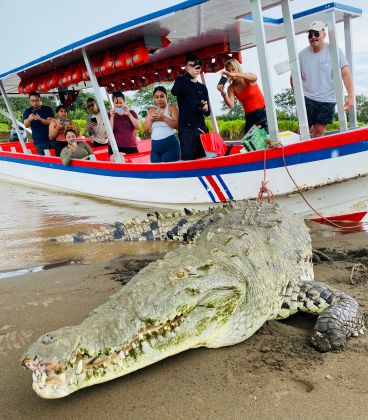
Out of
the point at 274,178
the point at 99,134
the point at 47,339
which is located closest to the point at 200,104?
the point at 274,178

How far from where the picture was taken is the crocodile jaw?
158cm

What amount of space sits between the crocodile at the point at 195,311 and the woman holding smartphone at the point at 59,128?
5.93 meters

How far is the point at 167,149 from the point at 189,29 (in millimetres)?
1776

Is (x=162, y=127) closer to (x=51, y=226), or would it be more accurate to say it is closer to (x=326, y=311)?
(x=51, y=226)

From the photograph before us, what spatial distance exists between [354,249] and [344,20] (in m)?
3.96

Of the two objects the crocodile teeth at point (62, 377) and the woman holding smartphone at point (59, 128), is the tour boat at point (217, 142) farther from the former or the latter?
the crocodile teeth at point (62, 377)

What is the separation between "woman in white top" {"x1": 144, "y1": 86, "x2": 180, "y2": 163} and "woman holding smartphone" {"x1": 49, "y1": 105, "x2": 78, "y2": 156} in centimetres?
259

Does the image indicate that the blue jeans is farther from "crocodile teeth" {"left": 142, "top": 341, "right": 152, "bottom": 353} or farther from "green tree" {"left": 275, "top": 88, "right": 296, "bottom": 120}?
"green tree" {"left": 275, "top": 88, "right": 296, "bottom": 120}

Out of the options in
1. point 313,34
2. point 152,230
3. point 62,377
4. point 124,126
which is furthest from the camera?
point 124,126

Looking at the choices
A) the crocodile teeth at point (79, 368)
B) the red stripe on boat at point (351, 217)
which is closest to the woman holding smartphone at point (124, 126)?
the red stripe on boat at point (351, 217)

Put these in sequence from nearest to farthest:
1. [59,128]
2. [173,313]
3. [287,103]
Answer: [173,313], [59,128], [287,103]

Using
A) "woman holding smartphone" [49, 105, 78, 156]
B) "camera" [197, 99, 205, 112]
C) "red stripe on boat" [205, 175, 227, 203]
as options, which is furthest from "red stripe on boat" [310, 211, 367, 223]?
"woman holding smartphone" [49, 105, 78, 156]

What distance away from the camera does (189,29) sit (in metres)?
6.22

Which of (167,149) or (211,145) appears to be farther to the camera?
(167,149)
